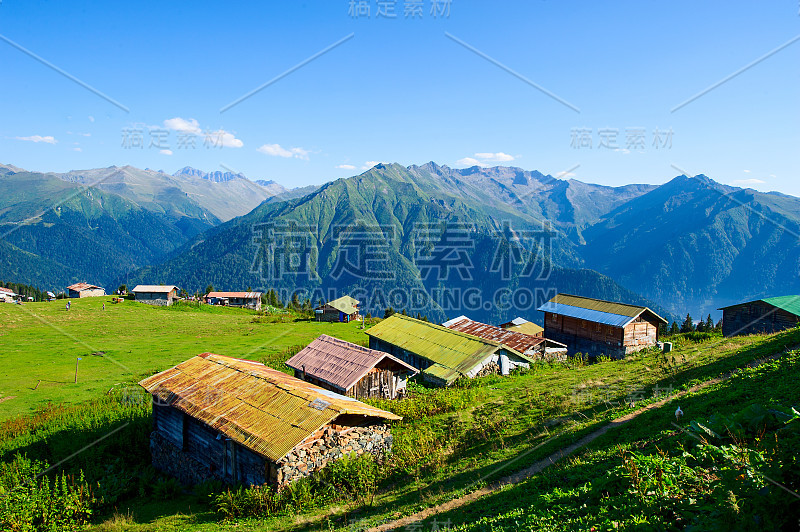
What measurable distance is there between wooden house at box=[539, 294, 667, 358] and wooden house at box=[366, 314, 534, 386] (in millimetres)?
9112

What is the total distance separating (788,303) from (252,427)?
50.3m

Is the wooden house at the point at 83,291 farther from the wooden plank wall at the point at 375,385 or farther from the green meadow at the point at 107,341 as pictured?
the wooden plank wall at the point at 375,385

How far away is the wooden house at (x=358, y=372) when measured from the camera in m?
28.1

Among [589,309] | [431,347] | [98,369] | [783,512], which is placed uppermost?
[783,512]

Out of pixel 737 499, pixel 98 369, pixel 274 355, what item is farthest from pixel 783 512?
pixel 98 369

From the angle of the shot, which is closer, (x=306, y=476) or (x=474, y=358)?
(x=306, y=476)

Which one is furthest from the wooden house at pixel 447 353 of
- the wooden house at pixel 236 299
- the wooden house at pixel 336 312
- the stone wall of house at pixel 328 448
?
the wooden house at pixel 236 299

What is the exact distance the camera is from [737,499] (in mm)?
6039

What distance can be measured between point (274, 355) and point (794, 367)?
40266mm

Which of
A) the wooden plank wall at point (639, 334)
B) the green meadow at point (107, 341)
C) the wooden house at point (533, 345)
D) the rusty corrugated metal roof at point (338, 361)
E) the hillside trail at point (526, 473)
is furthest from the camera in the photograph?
the wooden plank wall at point (639, 334)

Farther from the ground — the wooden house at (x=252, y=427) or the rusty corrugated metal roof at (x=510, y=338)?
the wooden house at (x=252, y=427)

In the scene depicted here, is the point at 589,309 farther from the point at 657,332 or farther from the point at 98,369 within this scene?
the point at 98,369

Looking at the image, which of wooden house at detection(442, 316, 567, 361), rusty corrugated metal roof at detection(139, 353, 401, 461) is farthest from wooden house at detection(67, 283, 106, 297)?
wooden house at detection(442, 316, 567, 361)

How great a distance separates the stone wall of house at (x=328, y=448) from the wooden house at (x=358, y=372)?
954cm
